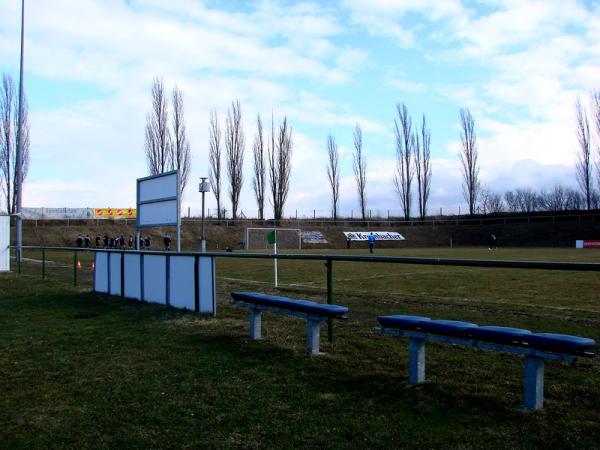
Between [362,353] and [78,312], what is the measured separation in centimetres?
590

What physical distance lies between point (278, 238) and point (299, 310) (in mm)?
50005

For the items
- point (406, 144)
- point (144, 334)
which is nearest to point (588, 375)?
point (144, 334)

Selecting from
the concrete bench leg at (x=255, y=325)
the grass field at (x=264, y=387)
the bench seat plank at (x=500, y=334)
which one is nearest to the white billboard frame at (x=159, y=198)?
the grass field at (x=264, y=387)

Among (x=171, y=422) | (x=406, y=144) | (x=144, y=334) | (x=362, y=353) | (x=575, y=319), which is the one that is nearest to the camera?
(x=171, y=422)

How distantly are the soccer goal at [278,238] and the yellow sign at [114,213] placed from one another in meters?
11.8

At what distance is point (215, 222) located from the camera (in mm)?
59031

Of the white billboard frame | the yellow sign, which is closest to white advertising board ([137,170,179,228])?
the white billboard frame

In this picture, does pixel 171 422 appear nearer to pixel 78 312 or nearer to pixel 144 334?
pixel 144 334

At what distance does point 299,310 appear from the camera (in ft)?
20.7

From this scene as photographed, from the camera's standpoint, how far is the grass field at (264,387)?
12.5 ft

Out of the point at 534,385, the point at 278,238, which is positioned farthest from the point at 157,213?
the point at 278,238

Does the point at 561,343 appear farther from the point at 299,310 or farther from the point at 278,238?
the point at 278,238

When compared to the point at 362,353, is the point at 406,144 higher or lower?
higher

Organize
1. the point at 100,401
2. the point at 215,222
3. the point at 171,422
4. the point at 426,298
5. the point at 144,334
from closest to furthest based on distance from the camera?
the point at 171,422, the point at 100,401, the point at 144,334, the point at 426,298, the point at 215,222
